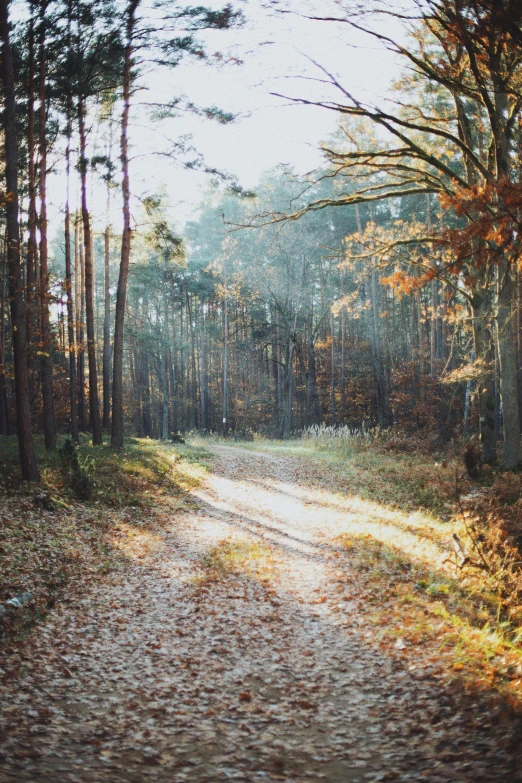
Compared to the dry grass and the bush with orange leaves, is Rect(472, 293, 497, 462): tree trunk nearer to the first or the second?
the bush with orange leaves

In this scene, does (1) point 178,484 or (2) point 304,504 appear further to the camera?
(1) point 178,484

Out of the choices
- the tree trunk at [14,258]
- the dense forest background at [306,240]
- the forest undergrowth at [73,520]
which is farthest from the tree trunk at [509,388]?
the tree trunk at [14,258]

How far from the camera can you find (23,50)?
1212 cm

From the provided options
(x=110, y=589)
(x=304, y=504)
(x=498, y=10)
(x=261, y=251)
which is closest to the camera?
(x=498, y=10)

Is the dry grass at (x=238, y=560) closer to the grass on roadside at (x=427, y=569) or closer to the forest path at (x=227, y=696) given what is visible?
the forest path at (x=227, y=696)

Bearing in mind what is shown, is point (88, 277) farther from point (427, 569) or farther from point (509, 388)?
point (427, 569)

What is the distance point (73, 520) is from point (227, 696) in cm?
528

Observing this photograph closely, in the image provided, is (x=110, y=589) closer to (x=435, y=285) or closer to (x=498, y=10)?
(x=498, y=10)

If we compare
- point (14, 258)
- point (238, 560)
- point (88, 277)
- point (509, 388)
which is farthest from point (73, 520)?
point (88, 277)

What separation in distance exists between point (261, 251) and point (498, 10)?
26081mm

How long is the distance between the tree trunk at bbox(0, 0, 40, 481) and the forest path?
3.95 m

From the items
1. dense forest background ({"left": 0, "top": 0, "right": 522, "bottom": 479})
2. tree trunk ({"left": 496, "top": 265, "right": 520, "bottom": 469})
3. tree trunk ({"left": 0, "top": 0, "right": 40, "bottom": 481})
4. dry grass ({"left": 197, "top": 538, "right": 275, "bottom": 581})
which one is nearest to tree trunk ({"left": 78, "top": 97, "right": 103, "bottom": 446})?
dense forest background ({"left": 0, "top": 0, "right": 522, "bottom": 479})

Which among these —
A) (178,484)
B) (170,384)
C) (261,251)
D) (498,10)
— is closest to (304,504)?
(178,484)

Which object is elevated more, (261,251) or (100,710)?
(261,251)
